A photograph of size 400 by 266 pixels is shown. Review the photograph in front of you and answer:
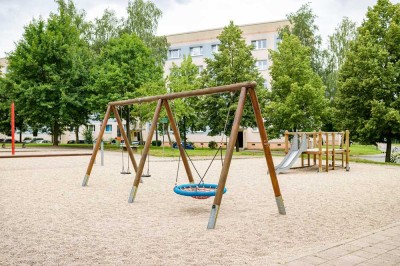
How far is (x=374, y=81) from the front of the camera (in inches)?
794

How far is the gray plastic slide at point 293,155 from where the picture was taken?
13.7 m

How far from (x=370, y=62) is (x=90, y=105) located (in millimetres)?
23649

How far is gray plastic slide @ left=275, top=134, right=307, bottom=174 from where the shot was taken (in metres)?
13.7

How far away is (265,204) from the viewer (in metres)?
7.63


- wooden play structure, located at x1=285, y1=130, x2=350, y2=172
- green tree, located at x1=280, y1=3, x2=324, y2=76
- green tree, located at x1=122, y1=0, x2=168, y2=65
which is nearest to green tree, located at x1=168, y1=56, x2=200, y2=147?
green tree, located at x1=122, y1=0, x2=168, y2=65

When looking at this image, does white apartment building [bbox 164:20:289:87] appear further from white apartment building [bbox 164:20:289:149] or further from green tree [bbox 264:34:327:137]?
green tree [bbox 264:34:327:137]

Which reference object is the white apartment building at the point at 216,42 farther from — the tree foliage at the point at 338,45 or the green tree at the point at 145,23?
the tree foliage at the point at 338,45

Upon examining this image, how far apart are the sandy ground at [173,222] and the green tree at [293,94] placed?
17.9 m

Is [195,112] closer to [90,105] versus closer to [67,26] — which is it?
[90,105]

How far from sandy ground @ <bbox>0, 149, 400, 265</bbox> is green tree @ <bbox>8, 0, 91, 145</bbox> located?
970 inches

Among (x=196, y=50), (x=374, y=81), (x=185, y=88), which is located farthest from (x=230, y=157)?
(x=196, y=50)

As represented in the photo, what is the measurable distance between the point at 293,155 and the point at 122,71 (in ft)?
77.6

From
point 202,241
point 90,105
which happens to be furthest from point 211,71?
point 202,241

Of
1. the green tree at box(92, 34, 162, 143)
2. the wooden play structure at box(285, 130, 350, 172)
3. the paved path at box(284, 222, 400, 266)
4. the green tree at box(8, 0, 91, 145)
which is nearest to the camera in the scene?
the paved path at box(284, 222, 400, 266)
